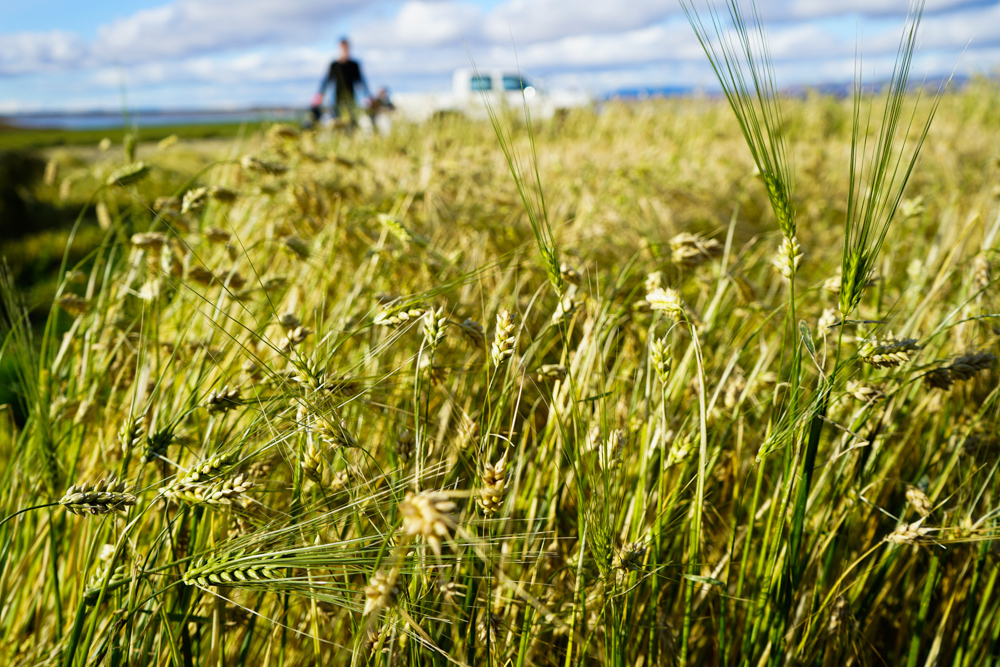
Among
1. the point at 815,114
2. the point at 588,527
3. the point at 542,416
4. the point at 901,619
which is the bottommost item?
the point at 901,619

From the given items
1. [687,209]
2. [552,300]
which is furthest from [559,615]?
[687,209]

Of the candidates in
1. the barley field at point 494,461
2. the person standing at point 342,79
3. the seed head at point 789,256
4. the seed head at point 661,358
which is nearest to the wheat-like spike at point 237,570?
the barley field at point 494,461

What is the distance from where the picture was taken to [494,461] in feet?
4.07

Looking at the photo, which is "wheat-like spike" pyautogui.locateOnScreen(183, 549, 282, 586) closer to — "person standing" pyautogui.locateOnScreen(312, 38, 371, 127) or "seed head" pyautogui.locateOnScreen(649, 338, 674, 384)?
"seed head" pyautogui.locateOnScreen(649, 338, 674, 384)

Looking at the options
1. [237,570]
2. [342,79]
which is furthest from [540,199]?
[342,79]

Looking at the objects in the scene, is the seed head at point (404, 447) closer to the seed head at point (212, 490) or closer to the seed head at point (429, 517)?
the seed head at point (212, 490)

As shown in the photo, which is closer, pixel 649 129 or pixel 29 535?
pixel 29 535

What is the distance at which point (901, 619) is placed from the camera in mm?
1402

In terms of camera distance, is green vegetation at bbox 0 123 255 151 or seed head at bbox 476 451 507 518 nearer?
seed head at bbox 476 451 507 518

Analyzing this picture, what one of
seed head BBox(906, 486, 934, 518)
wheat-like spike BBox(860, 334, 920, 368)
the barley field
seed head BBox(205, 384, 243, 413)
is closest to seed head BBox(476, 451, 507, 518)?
the barley field

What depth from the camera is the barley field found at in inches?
33.4

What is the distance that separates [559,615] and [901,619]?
87cm

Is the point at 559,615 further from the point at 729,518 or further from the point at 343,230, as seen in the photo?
the point at 343,230

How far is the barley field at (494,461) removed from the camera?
0.85 m
